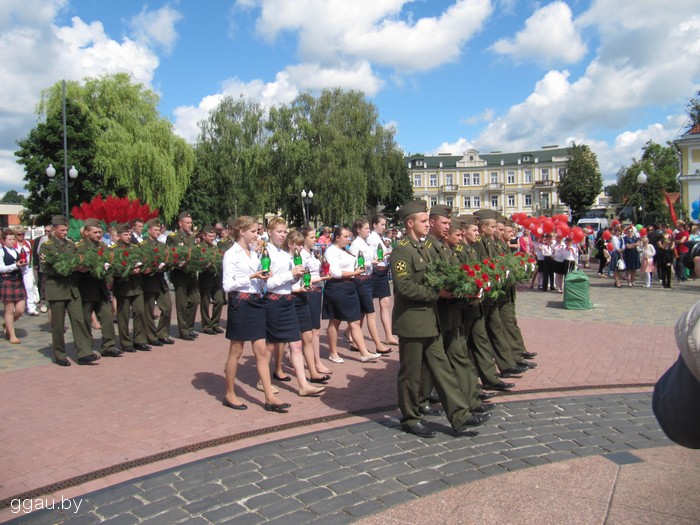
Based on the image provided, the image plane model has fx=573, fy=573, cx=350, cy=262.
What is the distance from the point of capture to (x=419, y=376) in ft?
17.7

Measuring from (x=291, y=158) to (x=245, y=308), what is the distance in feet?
137

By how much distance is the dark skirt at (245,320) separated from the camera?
6.07m

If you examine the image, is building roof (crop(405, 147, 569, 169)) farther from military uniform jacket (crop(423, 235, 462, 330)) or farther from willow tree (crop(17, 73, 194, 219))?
military uniform jacket (crop(423, 235, 462, 330))

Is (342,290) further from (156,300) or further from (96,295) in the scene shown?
(96,295)

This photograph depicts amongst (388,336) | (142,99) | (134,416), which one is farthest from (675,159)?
(134,416)

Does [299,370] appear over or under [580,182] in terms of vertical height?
under

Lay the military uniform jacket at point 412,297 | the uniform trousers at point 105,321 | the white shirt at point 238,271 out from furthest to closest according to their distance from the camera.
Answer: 1. the uniform trousers at point 105,321
2. the white shirt at point 238,271
3. the military uniform jacket at point 412,297

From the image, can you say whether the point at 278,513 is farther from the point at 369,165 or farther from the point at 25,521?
the point at 369,165

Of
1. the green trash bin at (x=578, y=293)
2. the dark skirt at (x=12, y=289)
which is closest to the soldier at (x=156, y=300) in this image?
the dark skirt at (x=12, y=289)

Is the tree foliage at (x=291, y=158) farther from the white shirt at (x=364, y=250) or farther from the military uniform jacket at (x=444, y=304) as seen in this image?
the military uniform jacket at (x=444, y=304)

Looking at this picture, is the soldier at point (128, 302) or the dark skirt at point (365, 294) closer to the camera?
the dark skirt at point (365, 294)

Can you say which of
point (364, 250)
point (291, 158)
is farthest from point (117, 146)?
point (364, 250)

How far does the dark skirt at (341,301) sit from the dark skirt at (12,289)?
591cm

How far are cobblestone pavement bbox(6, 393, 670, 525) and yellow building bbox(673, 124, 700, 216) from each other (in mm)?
42732
